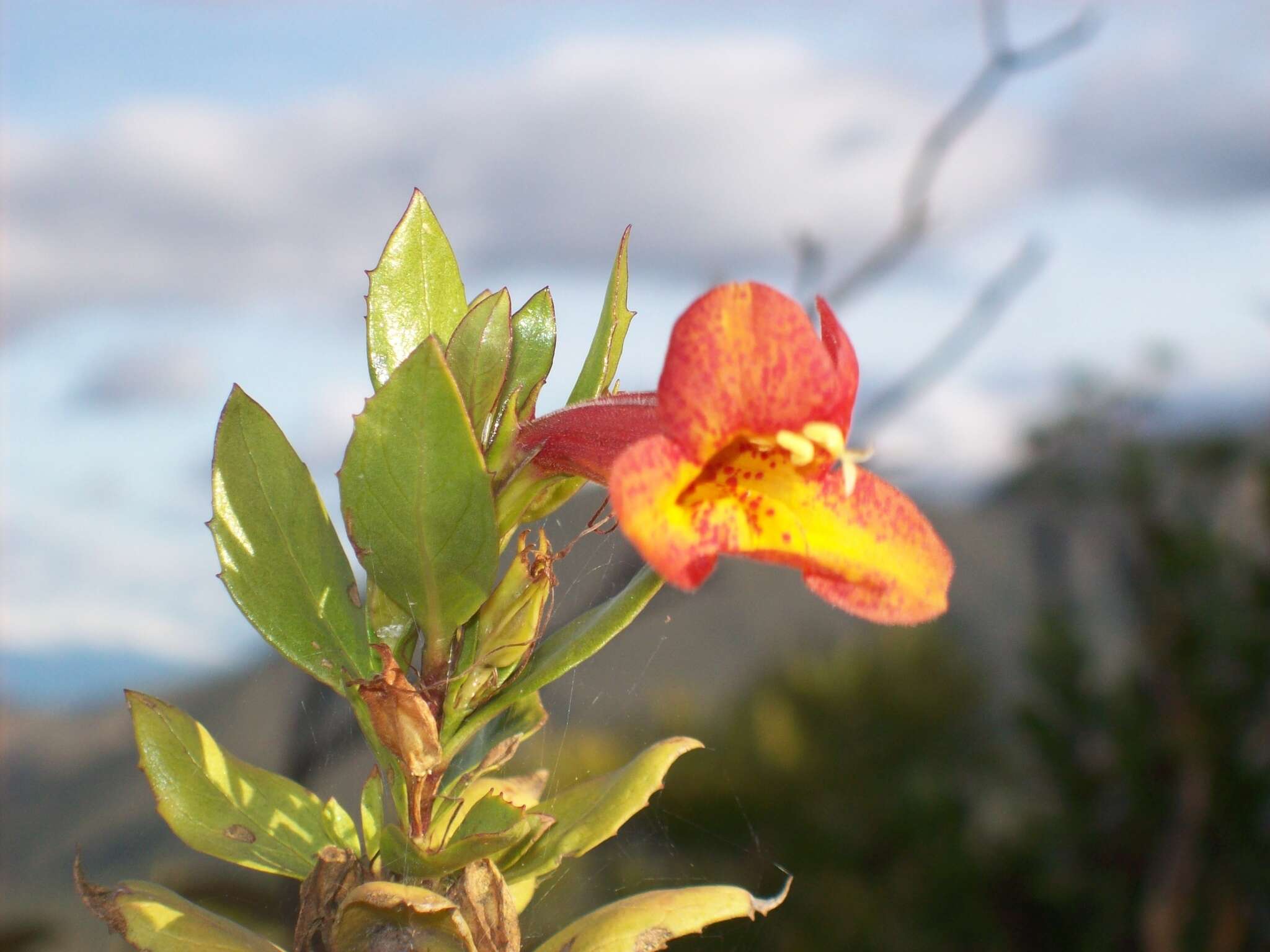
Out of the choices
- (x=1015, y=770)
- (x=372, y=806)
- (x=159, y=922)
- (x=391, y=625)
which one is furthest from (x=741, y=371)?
(x=1015, y=770)

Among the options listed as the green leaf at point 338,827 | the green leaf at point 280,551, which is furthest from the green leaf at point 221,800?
the green leaf at point 280,551

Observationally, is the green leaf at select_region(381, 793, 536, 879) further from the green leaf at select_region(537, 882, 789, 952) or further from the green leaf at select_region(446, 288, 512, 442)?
the green leaf at select_region(446, 288, 512, 442)

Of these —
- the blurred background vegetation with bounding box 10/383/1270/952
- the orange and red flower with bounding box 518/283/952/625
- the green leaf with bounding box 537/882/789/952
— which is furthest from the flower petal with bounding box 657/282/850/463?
the blurred background vegetation with bounding box 10/383/1270/952

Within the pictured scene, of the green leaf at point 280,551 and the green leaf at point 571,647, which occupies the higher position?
the green leaf at point 280,551

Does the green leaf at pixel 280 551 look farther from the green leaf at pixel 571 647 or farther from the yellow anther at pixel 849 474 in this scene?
the yellow anther at pixel 849 474

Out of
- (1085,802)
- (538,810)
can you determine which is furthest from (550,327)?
(1085,802)

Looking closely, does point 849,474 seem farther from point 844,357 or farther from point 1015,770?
point 1015,770
